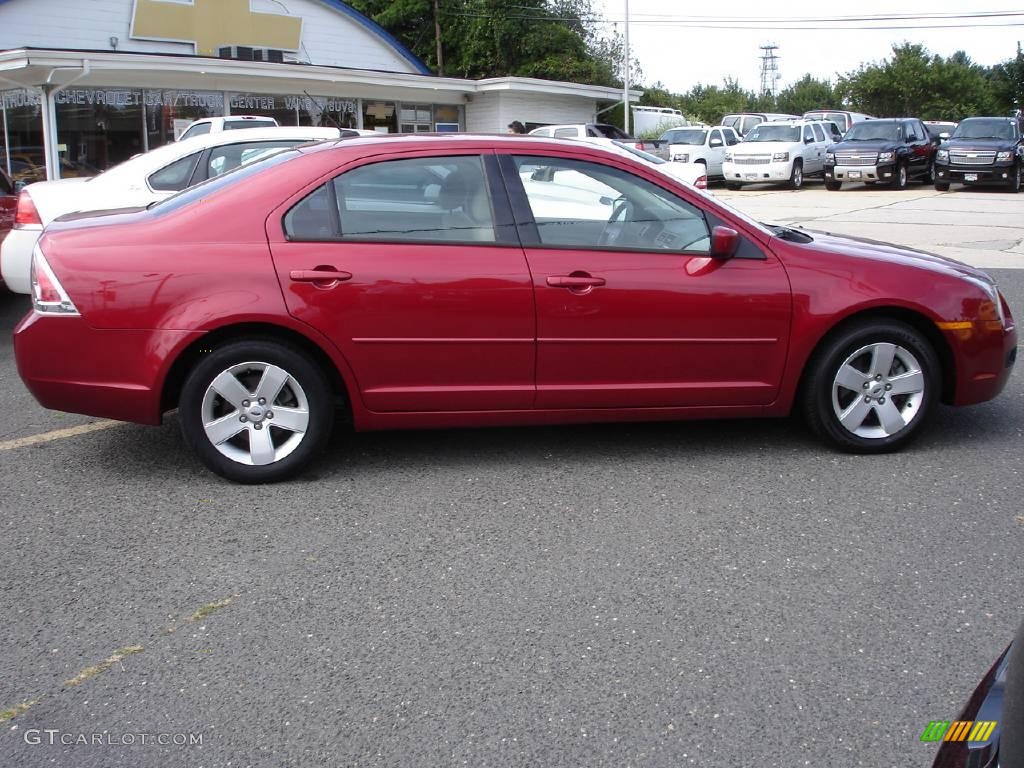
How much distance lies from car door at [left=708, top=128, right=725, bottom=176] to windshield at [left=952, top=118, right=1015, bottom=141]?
6.86 meters

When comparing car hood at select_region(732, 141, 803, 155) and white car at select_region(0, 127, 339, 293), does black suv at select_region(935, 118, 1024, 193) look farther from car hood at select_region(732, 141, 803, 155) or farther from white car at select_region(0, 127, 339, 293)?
white car at select_region(0, 127, 339, 293)

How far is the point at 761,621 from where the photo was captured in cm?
368

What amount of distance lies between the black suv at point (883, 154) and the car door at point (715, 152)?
415cm

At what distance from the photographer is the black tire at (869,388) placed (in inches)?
211

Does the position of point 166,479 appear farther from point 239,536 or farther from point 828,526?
point 828,526

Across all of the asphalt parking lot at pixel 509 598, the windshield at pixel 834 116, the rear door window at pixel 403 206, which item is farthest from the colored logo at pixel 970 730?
the windshield at pixel 834 116

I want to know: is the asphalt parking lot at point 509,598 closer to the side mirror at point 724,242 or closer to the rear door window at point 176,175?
the side mirror at point 724,242

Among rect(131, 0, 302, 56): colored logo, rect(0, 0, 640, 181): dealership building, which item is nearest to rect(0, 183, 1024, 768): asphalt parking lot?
rect(0, 0, 640, 181): dealership building

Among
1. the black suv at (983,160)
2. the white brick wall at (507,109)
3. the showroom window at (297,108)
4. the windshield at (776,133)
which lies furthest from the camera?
the white brick wall at (507,109)

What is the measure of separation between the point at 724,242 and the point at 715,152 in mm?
28303

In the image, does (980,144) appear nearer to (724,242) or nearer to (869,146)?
(869,146)

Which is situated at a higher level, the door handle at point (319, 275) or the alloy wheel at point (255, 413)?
the door handle at point (319, 275)

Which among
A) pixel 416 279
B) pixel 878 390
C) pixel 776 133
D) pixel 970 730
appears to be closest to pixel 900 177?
pixel 776 133

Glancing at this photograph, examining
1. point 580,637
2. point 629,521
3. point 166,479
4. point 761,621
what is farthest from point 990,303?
point 166,479
